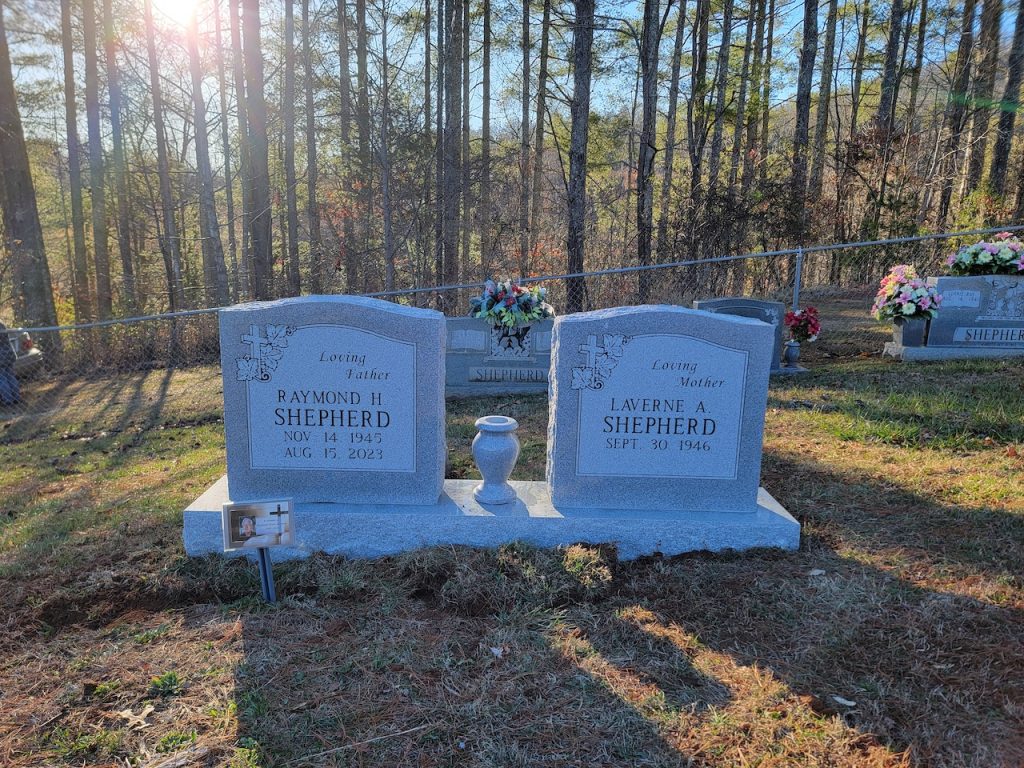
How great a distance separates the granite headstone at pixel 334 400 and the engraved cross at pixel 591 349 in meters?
0.82

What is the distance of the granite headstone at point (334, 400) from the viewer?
12.1 ft

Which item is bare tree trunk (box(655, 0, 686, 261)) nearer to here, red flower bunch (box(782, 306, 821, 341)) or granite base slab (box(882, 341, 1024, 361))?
red flower bunch (box(782, 306, 821, 341))

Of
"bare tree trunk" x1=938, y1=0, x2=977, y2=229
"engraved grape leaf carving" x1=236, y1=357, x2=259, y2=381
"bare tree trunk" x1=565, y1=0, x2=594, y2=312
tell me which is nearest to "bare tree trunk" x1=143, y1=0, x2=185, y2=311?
"bare tree trunk" x1=565, y1=0, x2=594, y2=312

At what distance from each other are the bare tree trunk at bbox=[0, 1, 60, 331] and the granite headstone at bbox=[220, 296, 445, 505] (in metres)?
9.97

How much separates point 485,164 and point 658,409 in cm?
1371

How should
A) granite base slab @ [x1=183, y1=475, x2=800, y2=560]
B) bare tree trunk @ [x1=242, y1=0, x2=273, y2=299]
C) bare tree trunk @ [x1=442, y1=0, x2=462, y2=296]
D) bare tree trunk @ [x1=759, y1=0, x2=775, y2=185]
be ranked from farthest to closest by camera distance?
bare tree trunk @ [x1=759, y1=0, x2=775, y2=185] → bare tree trunk @ [x1=442, y1=0, x2=462, y2=296] → bare tree trunk @ [x1=242, y1=0, x2=273, y2=299] → granite base slab @ [x1=183, y1=475, x2=800, y2=560]

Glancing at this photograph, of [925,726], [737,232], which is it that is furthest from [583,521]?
[737,232]

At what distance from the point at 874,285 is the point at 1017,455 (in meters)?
11.0

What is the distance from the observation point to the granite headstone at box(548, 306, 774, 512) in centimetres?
365

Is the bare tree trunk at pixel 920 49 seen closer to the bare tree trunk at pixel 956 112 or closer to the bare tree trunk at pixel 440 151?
the bare tree trunk at pixel 956 112

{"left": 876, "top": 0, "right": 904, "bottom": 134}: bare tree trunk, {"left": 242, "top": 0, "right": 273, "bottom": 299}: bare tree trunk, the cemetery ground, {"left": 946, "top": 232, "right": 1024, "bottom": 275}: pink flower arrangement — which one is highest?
{"left": 876, "top": 0, "right": 904, "bottom": 134}: bare tree trunk

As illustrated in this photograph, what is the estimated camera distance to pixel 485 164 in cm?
1619

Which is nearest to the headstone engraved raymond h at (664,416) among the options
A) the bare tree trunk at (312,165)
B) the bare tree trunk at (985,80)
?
the bare tree trunk at (312,165)

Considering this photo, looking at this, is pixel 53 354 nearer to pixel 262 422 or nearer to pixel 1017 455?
pixel 262 422
